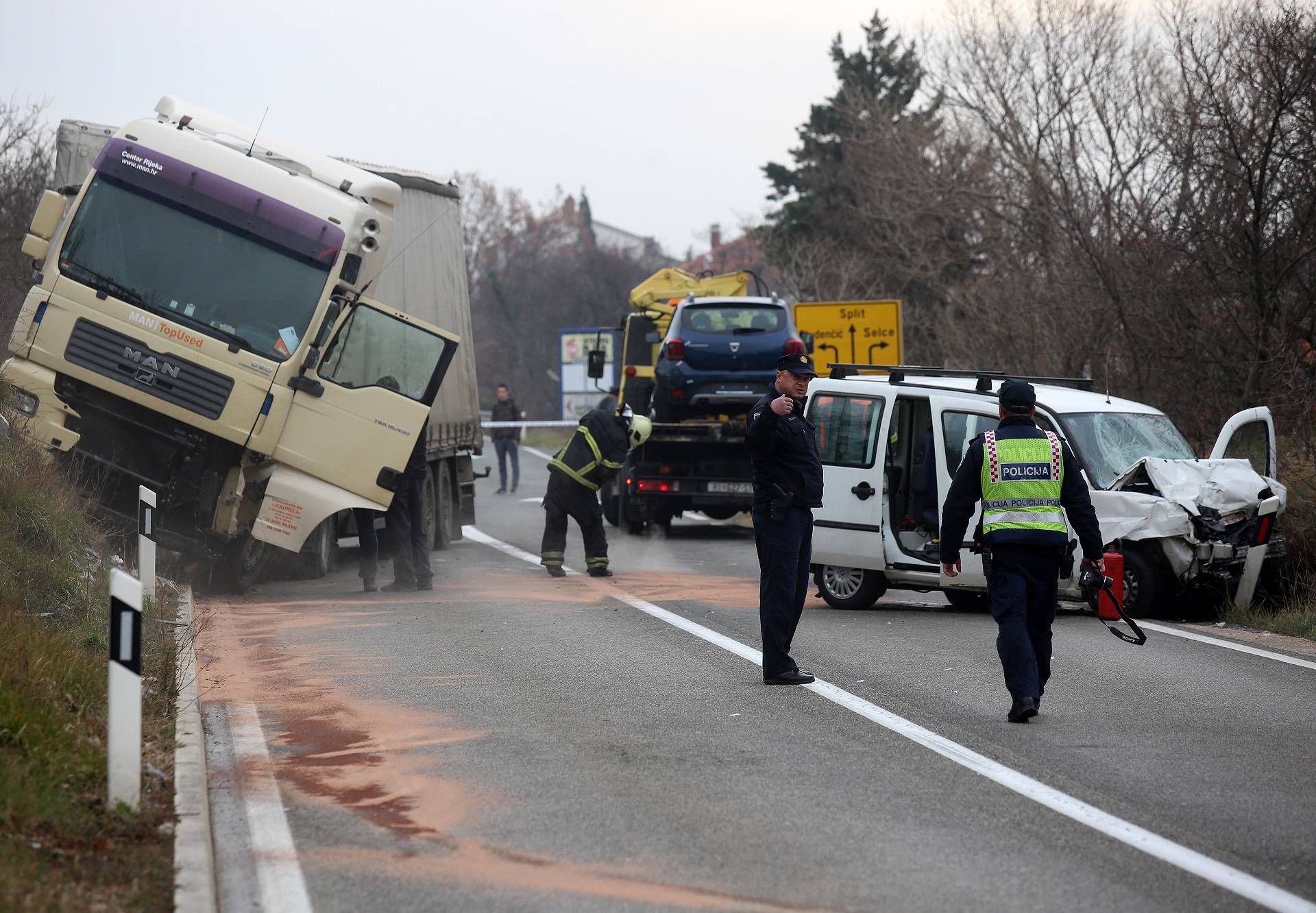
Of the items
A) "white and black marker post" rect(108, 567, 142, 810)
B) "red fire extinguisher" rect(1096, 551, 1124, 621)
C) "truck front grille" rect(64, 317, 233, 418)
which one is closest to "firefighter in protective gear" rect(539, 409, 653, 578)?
"truck front grille" rect(64, 317, 233, 418)

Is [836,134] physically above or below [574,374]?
above

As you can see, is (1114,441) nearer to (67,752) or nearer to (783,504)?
(783,504)

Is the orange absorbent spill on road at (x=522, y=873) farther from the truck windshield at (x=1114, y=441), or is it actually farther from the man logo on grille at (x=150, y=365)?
the man logo on grille at (x=150, y=365)

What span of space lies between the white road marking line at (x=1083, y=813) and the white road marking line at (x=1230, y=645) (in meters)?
3.22

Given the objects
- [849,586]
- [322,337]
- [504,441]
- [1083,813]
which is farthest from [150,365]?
[504,441]

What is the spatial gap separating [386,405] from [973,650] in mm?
5563

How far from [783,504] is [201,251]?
21.6 ft

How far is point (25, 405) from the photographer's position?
42.2ft

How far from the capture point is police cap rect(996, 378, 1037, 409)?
8.12 meters

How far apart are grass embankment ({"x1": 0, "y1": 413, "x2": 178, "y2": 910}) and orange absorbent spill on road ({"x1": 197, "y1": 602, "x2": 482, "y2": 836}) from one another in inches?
18.7

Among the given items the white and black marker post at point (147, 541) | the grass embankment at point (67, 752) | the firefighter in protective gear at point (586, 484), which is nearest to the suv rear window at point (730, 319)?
the firefighter in protective gear at point (586, 484)

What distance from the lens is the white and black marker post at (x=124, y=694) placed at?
559cm

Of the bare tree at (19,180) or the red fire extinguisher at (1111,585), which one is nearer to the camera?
the red fire extinguisher at (1111,585)

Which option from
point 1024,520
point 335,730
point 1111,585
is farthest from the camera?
point 1111,585
